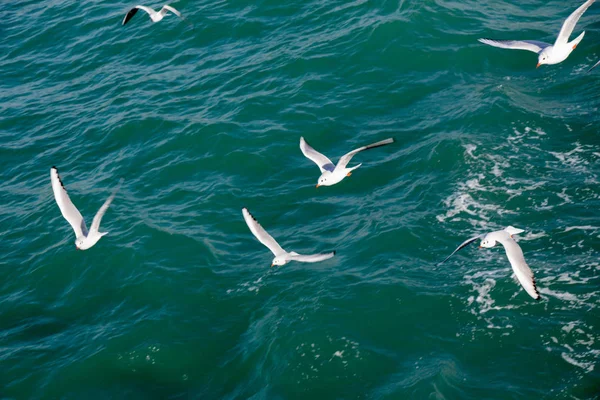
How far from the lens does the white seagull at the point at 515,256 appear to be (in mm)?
15919

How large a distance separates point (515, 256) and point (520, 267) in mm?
325

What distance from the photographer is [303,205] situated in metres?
22.7

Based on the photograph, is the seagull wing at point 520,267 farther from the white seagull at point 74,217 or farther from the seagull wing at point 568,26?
A: the white seagull at point 74,217

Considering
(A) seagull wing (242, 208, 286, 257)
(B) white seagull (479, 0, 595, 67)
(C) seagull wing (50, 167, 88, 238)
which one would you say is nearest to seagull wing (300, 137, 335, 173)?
(A) seagull wing (242, 208, 286, 257)

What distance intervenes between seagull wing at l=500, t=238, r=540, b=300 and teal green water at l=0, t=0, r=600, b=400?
1542mm

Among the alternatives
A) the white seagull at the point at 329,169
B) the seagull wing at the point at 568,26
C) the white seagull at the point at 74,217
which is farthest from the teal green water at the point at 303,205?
the seagull wing at the point at 568,26

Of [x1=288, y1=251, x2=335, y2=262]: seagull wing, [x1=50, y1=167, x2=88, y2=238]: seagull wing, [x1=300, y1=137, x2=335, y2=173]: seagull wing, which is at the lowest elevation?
[x1=288, y1=251, x2=335, y2=262]: seagull wing

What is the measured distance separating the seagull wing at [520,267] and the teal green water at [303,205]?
1542mm

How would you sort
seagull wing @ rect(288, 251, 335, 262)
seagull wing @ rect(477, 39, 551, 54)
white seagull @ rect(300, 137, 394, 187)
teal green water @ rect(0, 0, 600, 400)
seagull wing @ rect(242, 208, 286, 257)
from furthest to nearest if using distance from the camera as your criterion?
seagull wing @ rect(477, 39, 551, 54), white seagull @ rect(300, 137, 394, 187), seagull wing @ rect(242, 208, 286, 257), teal green water @ rect(0, 0, 600, 400), seagull wing @ rect(288, 251, 335, 262)

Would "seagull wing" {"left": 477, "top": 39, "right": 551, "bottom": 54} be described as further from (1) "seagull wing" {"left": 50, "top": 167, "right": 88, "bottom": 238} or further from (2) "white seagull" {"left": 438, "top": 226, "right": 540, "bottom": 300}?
(1) "seagull wing" {"left": 50, "top": 167, "right": 88, "bottom": 238}

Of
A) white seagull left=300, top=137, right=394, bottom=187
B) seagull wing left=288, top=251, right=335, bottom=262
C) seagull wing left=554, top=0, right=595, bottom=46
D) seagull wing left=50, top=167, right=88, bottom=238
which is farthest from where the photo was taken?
white seagull left=300, top=137, right=394, bottom=187

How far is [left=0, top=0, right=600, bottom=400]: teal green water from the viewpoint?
17.3 meters

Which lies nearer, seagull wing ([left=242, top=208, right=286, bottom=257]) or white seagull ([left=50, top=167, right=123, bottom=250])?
seagull wing ([left=242, top=208, right=286, bottom=257])

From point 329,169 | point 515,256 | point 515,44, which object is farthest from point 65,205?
point 515,44
